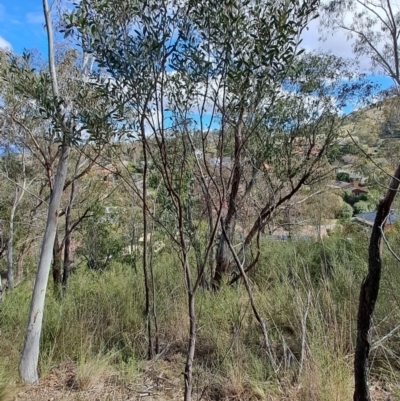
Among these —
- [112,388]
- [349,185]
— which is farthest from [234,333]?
[349,185]

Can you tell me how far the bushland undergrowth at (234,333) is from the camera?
9.46 ft

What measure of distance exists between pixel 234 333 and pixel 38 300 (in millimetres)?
1741

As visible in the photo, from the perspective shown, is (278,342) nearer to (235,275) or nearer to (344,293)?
(344,293)

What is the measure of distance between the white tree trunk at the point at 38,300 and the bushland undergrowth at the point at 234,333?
14cm

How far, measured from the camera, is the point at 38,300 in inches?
126

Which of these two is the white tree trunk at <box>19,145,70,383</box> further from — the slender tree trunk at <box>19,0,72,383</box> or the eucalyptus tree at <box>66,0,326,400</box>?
the eucalyptus tree at <box>66,0,326,400</box>

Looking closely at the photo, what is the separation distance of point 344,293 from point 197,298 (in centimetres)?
169

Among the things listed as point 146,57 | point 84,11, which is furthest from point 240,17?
point 84,11

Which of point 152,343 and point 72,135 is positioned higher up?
point 72,135

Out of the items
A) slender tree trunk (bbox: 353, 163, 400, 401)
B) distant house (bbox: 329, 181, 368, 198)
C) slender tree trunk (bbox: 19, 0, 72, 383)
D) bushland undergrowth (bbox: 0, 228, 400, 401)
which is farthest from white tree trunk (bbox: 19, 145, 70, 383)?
distant house (bbox: 329, 181, 368, 198)

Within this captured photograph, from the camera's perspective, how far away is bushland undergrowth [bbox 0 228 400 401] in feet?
9.46

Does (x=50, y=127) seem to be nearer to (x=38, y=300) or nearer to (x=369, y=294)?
(x=38, y=300)

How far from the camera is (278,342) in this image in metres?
3.76

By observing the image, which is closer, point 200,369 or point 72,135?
point 72,135
